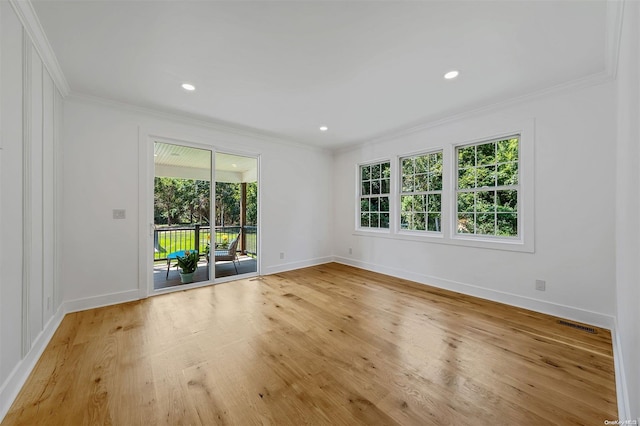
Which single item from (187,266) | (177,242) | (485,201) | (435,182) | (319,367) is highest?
(435,182)

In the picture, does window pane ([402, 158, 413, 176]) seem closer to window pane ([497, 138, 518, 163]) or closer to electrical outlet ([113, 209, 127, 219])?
window pane ([497, 138, 518, 163])

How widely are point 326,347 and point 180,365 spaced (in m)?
1.19

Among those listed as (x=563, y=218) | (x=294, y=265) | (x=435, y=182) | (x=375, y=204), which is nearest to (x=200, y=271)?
(x=294, y=265)

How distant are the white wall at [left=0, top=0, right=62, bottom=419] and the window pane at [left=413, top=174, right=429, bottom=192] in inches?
182

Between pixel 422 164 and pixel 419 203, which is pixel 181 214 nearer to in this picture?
pixel 419 203

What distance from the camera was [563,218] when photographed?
9.21 ft

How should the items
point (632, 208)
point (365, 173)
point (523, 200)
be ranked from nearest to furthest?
1. point (632, 208)
2. point (523, 200)
3. point (365, 173)

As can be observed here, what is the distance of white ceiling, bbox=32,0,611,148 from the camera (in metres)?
1.76

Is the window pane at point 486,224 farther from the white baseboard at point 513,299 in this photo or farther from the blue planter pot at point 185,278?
the blue planter pot at point 185,278

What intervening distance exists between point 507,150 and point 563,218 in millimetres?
1071

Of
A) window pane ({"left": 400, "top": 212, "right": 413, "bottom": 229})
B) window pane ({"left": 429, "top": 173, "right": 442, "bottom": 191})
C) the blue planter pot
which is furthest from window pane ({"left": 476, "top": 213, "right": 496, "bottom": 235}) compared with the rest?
the blue planter pot

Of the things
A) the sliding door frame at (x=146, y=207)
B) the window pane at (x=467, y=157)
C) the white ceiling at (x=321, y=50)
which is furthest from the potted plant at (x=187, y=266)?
the window pane at (x=467, y=157)

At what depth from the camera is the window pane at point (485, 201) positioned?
347 cm

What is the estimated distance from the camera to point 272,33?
6.49ft
